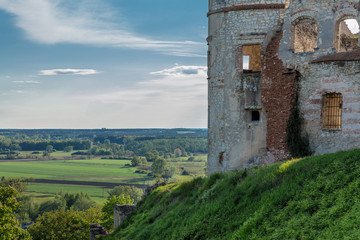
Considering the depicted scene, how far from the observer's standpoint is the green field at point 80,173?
90.8 meters

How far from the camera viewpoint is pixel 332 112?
722 inches

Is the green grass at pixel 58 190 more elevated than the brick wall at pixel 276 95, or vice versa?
the brick wall at pixel 276 95

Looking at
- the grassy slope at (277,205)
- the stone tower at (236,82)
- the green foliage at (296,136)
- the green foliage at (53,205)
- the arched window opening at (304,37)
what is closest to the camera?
the grassy slope at (277,205)

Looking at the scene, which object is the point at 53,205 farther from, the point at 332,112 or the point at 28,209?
the point at 332,112

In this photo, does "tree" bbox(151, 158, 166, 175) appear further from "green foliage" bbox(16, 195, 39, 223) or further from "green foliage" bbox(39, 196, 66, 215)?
"green foliage" bbox(16, 195, 39, 223)

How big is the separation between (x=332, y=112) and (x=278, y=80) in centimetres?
259

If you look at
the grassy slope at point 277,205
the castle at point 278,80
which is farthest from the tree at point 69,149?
the grassy slope at point 277,205

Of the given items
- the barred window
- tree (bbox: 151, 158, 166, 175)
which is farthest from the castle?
tree (bbox: 151, 158, 166, 175)

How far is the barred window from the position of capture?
1814 centimetres

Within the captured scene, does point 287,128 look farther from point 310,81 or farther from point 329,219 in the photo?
point 329,219

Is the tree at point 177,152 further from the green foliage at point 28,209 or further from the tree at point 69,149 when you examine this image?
the green foliage at point 28,209

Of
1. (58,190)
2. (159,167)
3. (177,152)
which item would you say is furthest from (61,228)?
(177,152)

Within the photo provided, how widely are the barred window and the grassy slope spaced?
532 centimetres

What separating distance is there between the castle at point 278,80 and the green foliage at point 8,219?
47.1 ft
